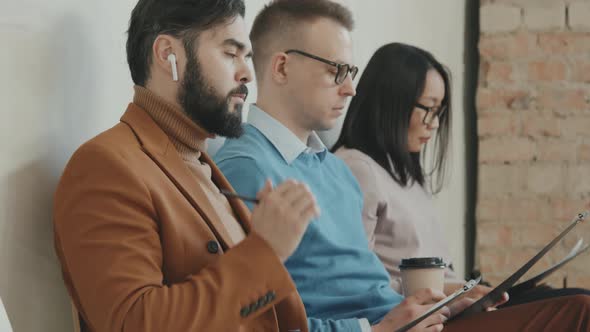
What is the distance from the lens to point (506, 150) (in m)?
3.36

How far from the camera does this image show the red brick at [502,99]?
3.34m

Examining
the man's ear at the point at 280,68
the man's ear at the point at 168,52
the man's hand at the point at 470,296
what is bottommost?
the man's hand at the point at 470,296

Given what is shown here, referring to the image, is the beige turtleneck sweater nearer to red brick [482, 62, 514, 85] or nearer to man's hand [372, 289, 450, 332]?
man's hand [372, 289, 450, 332]

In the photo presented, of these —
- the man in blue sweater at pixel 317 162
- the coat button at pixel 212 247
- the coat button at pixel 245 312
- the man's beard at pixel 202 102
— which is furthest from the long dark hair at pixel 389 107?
the coat button at pixel 245 312

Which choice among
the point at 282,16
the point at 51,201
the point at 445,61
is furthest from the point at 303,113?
the point at 445,61

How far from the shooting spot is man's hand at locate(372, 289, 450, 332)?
1.64m

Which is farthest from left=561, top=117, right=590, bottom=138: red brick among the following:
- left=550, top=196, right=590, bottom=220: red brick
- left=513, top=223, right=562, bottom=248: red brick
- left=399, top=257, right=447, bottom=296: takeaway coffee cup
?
left=399, top=257, right=447, bottom=296: takeaway coffee cup

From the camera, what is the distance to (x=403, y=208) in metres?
2.37

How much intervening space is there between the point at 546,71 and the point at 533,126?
201 mm

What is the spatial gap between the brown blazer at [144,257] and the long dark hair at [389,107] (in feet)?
3.90

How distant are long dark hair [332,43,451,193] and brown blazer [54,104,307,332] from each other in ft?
3.90

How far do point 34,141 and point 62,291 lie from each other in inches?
8.9

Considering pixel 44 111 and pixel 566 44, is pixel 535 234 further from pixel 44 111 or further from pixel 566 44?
pixel 44 111

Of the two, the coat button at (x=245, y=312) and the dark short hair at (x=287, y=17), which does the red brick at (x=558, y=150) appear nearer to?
the dark short hair at (x=287, y=17)
